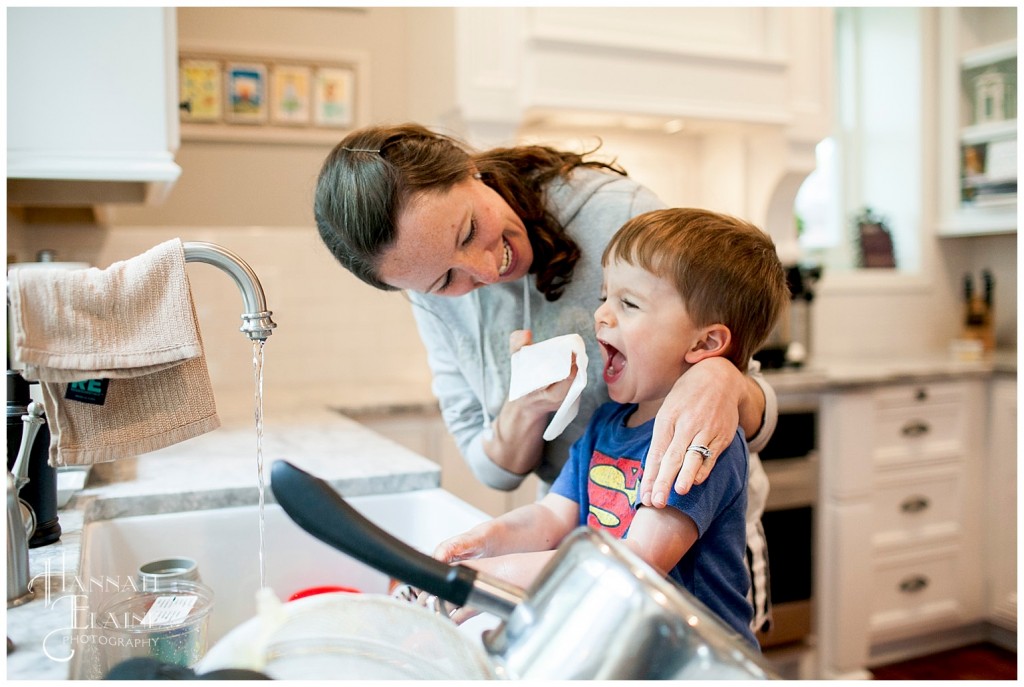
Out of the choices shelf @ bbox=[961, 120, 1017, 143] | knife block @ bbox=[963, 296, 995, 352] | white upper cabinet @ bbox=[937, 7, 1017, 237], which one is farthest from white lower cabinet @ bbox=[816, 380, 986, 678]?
shelf @ bbox=[961, 120, 1017, 143]

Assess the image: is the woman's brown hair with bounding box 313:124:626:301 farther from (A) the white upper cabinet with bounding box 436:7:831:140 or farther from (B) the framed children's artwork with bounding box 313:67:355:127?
(B) the framed children's artwork with bounding box 313:67:355:127

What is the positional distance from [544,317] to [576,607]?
2.69ft

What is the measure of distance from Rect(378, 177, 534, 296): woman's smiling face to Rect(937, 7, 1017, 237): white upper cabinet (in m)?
2.71

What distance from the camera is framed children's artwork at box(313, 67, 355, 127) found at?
267 centimetres

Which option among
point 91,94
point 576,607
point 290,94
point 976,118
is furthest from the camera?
point 976,118

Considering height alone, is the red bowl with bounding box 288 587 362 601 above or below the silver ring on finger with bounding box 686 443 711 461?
below

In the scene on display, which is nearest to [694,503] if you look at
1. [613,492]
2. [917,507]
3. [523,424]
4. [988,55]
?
[613,492]

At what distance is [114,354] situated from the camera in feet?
2.64

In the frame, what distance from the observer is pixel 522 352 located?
1042 millimetres

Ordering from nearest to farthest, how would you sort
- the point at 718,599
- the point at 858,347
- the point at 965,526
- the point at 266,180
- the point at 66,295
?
1. the point at 66,295
2. the point at 718,599
3. the point at 266,180
4. the point at 965,526
5. the point at 858,347

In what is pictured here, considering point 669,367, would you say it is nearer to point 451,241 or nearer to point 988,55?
point 451,241

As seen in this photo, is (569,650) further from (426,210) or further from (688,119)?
(688,119)

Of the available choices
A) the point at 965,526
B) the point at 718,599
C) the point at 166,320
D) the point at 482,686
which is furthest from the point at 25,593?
the point at 965,526

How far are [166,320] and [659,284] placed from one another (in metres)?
0.52
